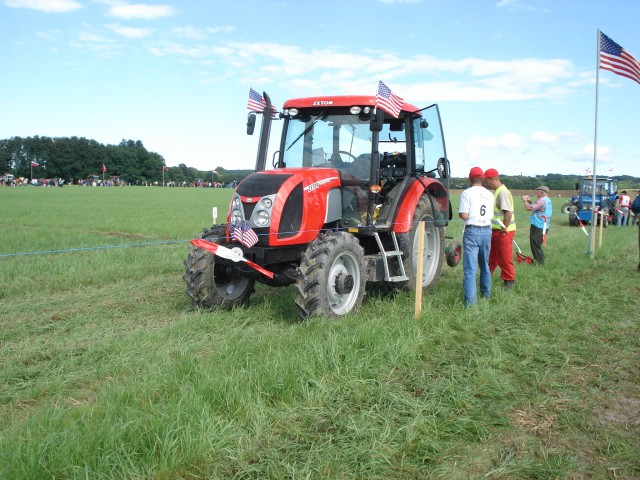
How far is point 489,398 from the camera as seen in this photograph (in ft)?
13.3

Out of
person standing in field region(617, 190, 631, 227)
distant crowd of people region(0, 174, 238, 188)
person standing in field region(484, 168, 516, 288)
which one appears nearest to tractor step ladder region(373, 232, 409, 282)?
person standing in field region(484, 168, 516, 288)

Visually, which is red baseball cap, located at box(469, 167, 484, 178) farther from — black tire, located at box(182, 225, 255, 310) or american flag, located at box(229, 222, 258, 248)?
black tire, located at box(182, 225, 255, 310)

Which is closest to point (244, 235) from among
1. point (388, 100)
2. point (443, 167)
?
point (388, 100)

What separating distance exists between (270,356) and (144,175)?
101815mm

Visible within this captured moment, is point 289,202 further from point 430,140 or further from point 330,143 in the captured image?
point 430,140

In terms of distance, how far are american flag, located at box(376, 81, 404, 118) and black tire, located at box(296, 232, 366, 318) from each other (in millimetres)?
1532

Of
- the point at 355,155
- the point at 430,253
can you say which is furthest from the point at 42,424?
the point at 430,253

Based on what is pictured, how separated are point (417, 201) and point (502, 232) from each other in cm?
164

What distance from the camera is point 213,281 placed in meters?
6.38

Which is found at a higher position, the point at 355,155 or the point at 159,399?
the point at 355,155

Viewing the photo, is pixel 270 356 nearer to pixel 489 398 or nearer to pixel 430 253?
pixel 489 398

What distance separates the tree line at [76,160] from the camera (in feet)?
309

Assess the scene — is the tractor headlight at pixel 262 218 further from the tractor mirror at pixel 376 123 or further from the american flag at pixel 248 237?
the tractor mirror at pixel 376 123

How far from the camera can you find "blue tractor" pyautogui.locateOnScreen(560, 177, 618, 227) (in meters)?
22.5
